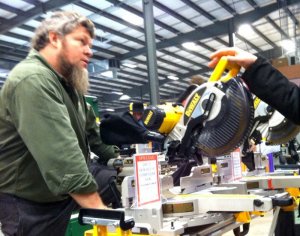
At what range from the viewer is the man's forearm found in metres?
1.17

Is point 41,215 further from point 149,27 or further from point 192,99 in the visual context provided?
point 149,27

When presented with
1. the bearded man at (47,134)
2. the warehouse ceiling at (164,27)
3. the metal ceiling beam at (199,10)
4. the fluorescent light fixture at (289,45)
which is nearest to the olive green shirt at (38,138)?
the bearded man at (47,134)

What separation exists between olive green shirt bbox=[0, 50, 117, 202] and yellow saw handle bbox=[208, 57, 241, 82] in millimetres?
603

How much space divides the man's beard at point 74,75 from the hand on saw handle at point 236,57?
1.73ft

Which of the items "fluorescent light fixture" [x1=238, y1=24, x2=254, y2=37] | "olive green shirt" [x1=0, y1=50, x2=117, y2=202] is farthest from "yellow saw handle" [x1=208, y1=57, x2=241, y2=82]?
"fluorescent light fixture" [x1=238, y1=24, x2=254, y2=37]

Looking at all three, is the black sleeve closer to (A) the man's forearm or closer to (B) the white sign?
(B) the white sign

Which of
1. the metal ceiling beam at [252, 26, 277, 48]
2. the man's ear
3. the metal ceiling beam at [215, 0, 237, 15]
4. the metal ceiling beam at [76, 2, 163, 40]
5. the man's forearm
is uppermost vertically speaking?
the metal ceiling beam at [252, 26, 277, 48]

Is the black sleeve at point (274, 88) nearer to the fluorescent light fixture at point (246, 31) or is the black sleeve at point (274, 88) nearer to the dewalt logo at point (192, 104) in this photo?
the dewalt logo at point (192, 104)

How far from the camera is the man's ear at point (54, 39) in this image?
1393 mm

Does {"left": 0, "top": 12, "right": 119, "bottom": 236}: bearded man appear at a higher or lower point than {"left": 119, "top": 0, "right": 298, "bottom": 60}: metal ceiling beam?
lower

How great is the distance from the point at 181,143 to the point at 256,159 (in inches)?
45.7

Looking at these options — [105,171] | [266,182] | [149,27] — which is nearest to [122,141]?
[105,171]

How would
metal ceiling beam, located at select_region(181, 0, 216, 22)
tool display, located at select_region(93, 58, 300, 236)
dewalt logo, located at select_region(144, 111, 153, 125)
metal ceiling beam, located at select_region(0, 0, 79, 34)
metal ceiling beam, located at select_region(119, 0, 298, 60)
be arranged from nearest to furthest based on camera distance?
tool display, located at select_region(93, 58, 300, 236) < dewalt logo, located at select_region(144, 111, 153, 125) < metal ceiling beam, located at select_region(0, 0, 79, 34) < metal ceiling beam, located at select_region(181, 0, 216, 22) < metal ceiling beam, located at select_region(119, 0, 298, 60)

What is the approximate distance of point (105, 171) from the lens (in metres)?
1.68
